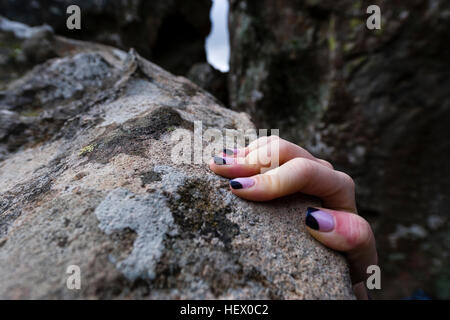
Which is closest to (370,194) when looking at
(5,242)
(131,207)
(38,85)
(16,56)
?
(131,207)

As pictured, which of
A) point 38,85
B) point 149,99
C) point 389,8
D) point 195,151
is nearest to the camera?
point 195,151

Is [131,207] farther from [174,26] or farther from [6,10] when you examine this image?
[174,26]

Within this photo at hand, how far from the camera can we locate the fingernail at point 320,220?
108 cm

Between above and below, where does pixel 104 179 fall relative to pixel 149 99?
below

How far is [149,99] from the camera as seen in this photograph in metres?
1.80

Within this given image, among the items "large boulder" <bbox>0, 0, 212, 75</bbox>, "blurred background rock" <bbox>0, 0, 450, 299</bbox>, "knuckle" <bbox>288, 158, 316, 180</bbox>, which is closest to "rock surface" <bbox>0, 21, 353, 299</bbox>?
"knuckle" <bbox>288, 158, 316, 180</bbox>

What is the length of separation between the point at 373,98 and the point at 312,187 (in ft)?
9.61

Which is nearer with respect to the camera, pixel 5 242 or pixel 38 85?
pixel 5 242

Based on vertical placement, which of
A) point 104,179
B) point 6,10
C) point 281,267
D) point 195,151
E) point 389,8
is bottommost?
point 281,267

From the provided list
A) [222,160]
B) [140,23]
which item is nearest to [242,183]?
[222,160]

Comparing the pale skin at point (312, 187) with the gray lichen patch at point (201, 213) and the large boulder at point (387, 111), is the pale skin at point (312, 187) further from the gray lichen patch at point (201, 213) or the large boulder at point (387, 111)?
the large boulder at point (387, 111)

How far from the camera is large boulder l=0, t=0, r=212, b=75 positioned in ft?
14.5

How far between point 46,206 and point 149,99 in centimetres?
102

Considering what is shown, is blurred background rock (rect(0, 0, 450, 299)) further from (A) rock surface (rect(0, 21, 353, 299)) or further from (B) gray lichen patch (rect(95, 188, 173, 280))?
(B) gray lichen patch (rect(95, 188, 173, 280))
